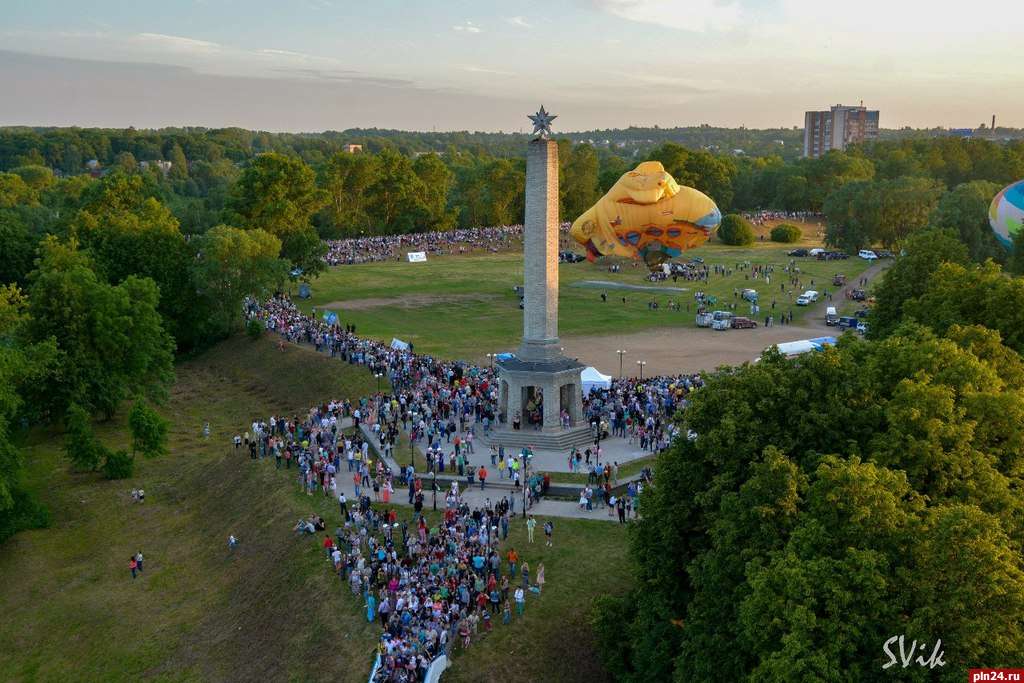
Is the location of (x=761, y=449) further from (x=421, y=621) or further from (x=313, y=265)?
(x=313, y=265)

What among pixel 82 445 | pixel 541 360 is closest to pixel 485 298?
pixel 541 360

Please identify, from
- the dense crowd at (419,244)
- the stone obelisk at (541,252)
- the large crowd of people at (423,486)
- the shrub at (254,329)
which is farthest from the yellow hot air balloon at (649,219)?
the stone obelisk at (541,252)

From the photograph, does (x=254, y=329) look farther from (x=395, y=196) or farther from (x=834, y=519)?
(x=395, y=196)

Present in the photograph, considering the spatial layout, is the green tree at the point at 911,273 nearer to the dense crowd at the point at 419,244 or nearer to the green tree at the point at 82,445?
the green tree at the point at 82,445

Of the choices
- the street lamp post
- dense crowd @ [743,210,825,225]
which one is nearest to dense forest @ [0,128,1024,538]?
dense crowd @ [743,210,825,225]

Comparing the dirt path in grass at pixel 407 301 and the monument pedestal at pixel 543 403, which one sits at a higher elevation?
the monument pedestal at pixel 543 403

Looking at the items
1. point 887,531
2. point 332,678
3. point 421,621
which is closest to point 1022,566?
point 887,531
